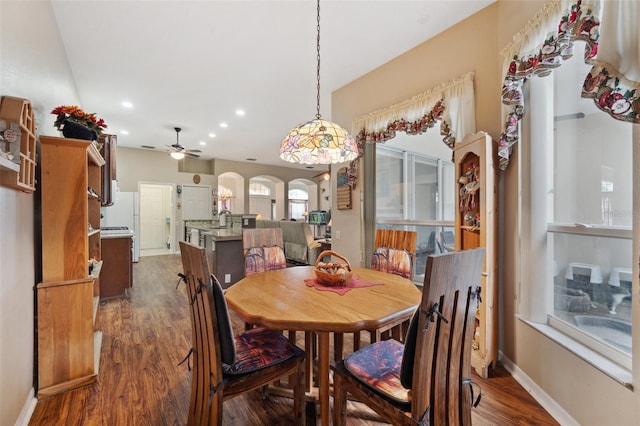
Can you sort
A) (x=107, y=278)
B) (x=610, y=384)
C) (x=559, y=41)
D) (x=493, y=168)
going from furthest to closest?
(x=107, y=278) → (x=493, y=168) → (x=559, y=41) → (x=610, y=384)

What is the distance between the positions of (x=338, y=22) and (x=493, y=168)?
181 cm

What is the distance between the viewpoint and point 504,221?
2.18m

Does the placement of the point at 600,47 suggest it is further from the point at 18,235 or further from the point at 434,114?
the point at 18,235

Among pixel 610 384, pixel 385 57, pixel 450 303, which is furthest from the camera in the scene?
pixel 385 57

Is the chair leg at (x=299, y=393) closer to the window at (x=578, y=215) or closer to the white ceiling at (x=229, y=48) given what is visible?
the window at (x=578, y=215)

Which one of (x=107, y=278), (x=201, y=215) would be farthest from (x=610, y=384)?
(x=201, y=215)

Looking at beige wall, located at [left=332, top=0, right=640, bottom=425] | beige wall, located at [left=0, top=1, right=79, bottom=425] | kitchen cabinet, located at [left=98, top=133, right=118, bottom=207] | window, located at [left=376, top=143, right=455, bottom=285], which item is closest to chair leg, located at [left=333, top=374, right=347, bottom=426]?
beige wall, located at [left=332, top=0, right=640, bottom=425]

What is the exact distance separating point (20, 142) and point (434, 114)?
9.55 ft

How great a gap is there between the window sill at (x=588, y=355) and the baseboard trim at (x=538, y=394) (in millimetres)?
358

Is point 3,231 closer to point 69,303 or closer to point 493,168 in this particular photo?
point 69,303

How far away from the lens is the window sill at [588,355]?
1.30 metres

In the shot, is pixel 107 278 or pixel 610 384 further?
pixel 107 278

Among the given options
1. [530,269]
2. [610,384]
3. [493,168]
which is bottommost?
[610,384]

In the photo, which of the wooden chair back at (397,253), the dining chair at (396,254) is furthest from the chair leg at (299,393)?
A: the wooden chair back at (397,253)
